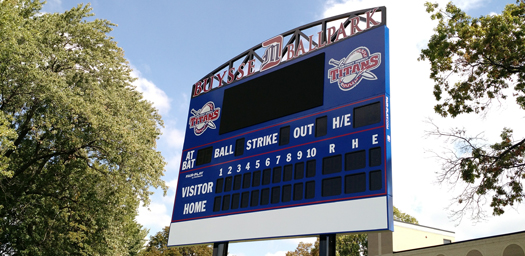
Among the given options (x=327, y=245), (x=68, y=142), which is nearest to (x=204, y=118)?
Result: (x=68, y=142)

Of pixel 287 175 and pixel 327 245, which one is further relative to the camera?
pixel 287 175

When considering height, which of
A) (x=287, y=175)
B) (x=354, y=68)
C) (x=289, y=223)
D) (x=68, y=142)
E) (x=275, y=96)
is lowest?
(x=289, y=223)

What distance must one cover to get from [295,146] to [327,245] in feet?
8.59

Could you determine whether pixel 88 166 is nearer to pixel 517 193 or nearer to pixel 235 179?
pixel 235 179

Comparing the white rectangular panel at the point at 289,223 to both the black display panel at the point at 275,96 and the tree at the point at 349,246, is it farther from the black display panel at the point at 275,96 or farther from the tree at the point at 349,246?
the tree at the point at 349,246

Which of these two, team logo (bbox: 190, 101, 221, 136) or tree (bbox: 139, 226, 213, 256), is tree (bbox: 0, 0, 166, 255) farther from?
tree (bbox: 139, 226, 213, 256)

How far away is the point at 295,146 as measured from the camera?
35.8 ft

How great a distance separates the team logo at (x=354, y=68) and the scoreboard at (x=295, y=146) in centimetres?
3

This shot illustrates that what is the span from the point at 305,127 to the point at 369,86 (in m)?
1.95

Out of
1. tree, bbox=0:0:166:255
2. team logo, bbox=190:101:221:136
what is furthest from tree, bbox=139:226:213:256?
team logo, bbox=190:101:221:136

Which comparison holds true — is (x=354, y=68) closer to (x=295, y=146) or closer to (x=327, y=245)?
(x=295, y=146)

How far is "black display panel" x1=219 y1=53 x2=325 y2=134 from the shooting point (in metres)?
11.5

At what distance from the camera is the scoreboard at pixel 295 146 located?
30.8 ft

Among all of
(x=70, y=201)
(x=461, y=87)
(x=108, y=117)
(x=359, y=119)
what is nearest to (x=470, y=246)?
(x=461, y=87)
